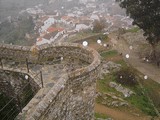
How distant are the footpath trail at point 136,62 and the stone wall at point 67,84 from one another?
47.1 feet

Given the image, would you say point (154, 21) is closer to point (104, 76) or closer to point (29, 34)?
point (104, 76)

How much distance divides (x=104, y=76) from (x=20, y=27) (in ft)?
167

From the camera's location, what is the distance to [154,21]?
25812 mm

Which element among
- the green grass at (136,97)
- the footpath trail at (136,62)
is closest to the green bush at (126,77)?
the green grass at (136,97)

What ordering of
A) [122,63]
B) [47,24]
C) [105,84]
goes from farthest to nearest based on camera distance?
[47,24] < [122,63] < [105,84]

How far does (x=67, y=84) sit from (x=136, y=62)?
19.5 metres

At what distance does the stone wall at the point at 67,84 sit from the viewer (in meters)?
9.70

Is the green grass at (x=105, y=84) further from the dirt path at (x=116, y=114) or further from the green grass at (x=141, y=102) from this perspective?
the dirt path at (x=116, y=114)

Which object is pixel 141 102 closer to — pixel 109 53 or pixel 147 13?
pixel 147 13

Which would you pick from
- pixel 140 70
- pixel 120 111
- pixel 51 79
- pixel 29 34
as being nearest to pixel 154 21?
pixel 140 70

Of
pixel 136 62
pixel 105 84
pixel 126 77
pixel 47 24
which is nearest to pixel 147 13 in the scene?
pixel 126 77

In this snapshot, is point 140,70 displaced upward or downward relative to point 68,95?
downward

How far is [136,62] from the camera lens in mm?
29547

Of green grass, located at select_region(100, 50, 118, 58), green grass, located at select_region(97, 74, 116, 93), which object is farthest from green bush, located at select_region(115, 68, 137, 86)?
green grass, located at select_region(100, 50, 118, 58)
